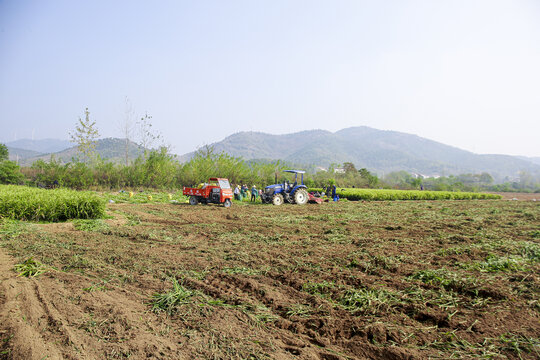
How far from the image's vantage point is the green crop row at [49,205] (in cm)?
767

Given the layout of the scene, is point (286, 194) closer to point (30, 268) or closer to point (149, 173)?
point (149, 173)

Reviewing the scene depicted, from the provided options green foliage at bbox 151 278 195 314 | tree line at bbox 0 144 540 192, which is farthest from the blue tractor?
green foliage at bbox 151 278 195 314

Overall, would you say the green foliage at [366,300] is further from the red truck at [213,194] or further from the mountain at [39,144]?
the mountain at [39,144]

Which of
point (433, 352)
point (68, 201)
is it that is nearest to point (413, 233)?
point (433, 352)

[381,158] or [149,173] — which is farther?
[381,158]

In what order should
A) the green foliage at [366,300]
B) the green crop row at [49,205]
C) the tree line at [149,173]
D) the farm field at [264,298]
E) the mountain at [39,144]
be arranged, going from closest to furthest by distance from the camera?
the farm field at [264,298]
the green foliage at [366,300]
the green crop row at [49,205]
the tree line at [149,173]
the mountain at [39,144]

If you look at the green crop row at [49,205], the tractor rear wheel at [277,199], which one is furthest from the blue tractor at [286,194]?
the green crop row at [49,205]

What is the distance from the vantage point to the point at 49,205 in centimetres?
804

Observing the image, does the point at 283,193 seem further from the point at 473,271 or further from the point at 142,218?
the point at 473,271

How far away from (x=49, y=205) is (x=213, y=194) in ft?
21.9

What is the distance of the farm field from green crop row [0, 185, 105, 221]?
142cm

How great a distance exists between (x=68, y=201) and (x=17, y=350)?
23.7ft

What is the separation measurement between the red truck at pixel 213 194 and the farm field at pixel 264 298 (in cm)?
715

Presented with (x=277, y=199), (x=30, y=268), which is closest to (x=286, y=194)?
(x=277, y=199)
